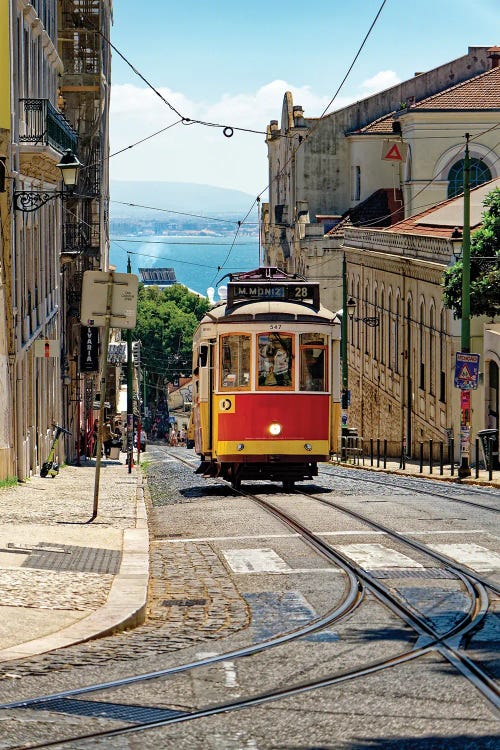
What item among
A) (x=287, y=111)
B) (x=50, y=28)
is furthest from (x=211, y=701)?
(x=287, y=111)

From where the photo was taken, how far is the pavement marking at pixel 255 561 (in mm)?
14391

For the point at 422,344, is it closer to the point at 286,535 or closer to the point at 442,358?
the point at 442,358

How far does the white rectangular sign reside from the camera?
18172 millimetres

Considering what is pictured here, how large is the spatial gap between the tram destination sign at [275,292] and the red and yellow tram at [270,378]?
0.06 feet

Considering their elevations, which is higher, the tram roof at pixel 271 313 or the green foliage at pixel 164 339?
the green foliage at pixel 164 339

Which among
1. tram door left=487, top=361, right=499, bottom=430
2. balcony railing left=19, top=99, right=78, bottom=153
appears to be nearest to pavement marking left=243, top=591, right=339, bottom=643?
balcony railing left=19, top=99, right=78, bottom=153

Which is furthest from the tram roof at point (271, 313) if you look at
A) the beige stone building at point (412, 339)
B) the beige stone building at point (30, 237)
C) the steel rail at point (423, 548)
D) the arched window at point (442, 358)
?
the arched window at point (442, 358)

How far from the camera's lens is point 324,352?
24.4 meters

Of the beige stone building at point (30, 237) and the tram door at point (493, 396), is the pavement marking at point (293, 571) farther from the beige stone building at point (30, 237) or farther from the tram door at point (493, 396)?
the tram door at point (493, 396)

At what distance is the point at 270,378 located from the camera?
24.3 metres

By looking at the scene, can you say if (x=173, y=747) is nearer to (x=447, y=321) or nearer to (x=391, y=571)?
(x=391, y=571)

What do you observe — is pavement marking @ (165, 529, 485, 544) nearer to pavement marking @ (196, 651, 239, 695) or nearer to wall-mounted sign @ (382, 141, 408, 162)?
pavement marking @ (196, 651, 239, 695)

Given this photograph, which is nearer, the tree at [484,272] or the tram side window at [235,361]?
the tram side window at [235,361]

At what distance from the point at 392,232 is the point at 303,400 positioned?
31.7 m
